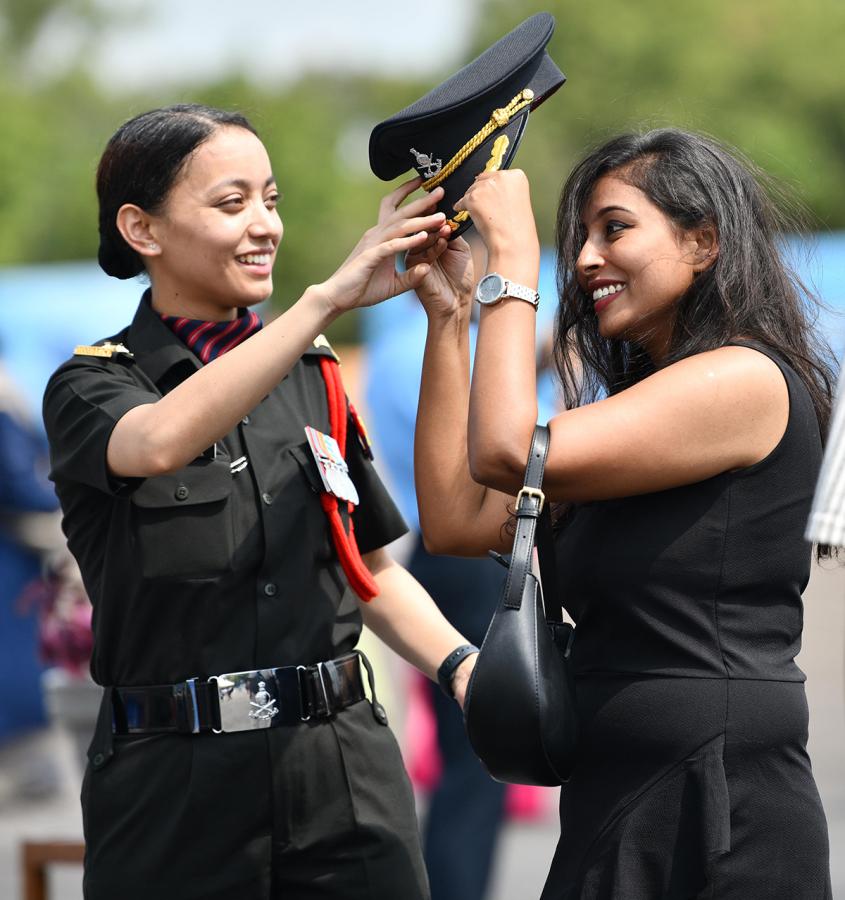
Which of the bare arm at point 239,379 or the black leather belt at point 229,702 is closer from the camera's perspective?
the bare arm at point 239,379

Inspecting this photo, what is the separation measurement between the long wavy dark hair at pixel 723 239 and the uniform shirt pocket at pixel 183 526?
796 millimetres

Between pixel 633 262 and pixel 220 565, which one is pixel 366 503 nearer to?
pixel 220 565

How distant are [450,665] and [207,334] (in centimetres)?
79

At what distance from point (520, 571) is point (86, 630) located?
2984 mm

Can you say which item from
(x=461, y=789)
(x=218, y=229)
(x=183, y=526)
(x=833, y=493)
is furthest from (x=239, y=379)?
(x=461, y=789)

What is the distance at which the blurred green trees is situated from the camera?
1125 inches

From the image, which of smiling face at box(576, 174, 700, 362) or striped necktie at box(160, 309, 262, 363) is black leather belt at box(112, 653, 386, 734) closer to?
striped necktie at box(160, 309, 262, 363)

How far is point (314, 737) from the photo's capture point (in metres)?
2.62

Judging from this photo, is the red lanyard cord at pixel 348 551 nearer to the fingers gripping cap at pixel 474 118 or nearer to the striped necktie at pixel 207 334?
the striped necktie at pixel 207 334

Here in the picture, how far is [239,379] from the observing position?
2400 mm

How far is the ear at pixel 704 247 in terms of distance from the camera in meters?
2.48

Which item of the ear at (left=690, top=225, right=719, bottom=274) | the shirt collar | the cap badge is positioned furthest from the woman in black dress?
the shirt collar

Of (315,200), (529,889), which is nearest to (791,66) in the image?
(315,200)

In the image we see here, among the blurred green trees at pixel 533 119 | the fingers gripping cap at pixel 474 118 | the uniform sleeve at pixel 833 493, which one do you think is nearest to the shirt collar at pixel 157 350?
the fingers gripping cap at pixel 474 118
